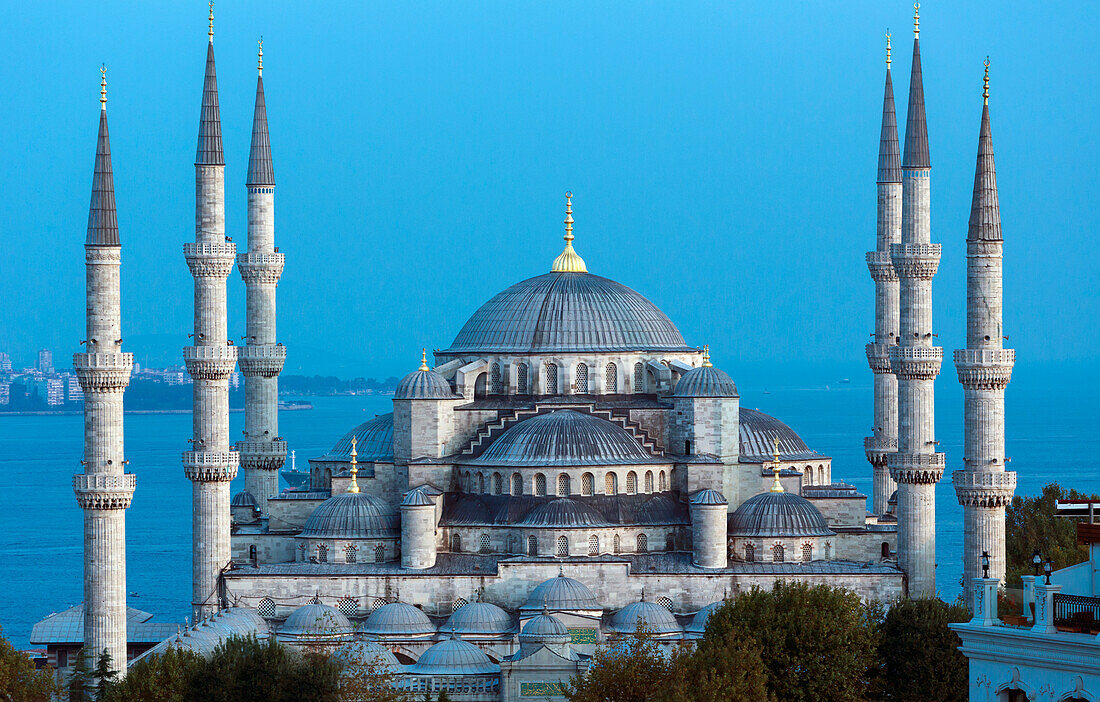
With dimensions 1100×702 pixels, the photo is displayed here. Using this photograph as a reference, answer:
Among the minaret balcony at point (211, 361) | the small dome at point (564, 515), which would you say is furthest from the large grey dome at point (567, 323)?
the minaret balcony at point (211, 361)

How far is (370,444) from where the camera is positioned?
52250 mm

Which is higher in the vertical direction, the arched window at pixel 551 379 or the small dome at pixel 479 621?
the arched window at pixel 551 379

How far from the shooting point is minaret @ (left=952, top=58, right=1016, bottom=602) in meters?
44.2

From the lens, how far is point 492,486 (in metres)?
47.9

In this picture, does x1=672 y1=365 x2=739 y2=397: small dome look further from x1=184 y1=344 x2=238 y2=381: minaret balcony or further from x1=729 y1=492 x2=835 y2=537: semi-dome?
x1=184 y1=344 x2=238 y2=381: minaret balcony

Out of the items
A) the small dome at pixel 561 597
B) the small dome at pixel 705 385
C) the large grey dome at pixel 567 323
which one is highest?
the large grey dome at pixel 567 323

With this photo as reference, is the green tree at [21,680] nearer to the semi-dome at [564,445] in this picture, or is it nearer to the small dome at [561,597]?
the small dome at [561,597]

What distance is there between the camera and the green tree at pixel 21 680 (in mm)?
35531

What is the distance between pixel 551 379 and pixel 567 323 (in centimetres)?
157

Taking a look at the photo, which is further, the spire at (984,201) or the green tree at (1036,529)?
the green tree at (1036,529)

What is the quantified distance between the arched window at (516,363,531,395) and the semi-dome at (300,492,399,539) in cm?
601

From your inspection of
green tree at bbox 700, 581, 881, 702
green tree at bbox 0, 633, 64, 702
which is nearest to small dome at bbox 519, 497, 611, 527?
green tree at bbox 700, 581, 881, 702

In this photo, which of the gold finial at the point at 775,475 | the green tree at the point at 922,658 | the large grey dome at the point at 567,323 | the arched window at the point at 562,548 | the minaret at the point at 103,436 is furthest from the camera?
the large grey dome at the point at 567,323

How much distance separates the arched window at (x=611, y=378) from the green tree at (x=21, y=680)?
62.0 ft
